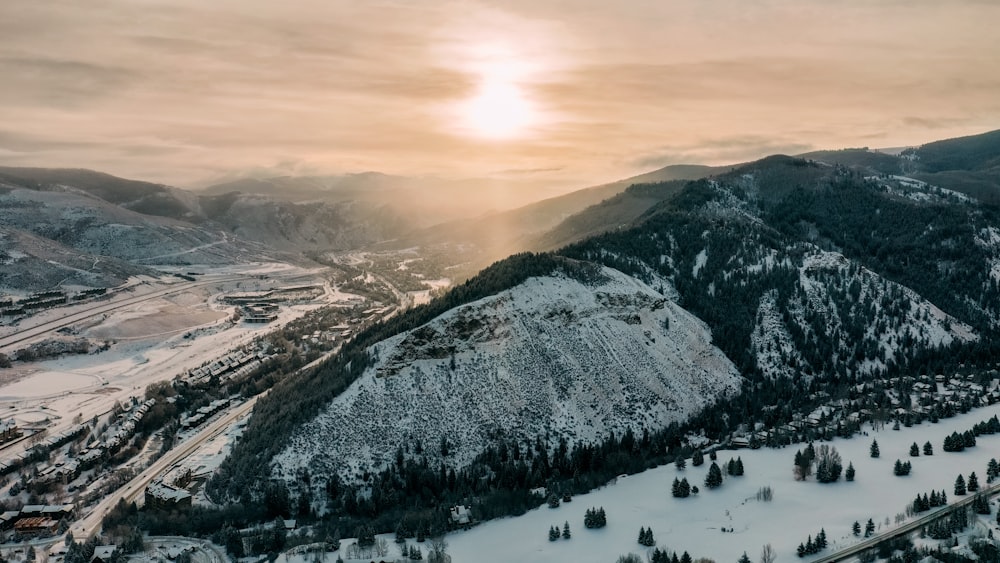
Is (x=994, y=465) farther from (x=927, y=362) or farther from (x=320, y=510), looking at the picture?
(x=320, y=510)

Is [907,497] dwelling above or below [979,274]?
below

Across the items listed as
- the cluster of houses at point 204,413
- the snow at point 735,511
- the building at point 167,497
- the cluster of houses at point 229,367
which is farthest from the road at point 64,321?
the snow at point 735,511

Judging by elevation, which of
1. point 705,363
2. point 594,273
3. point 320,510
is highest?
point 594,273

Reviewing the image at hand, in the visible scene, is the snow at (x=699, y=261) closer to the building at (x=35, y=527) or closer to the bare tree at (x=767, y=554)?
the bare tree at (x=767, y=554)

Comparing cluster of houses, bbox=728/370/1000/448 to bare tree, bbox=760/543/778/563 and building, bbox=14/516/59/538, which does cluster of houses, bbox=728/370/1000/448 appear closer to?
bare tree, bbox=760/543/778/563

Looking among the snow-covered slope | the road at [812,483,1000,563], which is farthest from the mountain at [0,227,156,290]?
the road at [812,483,1000,563]

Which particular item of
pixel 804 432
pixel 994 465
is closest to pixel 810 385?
pixel 804 432

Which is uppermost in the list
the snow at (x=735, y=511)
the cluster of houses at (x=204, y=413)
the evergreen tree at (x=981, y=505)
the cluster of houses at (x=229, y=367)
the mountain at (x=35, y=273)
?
the mountain at (x=35, y=273)
